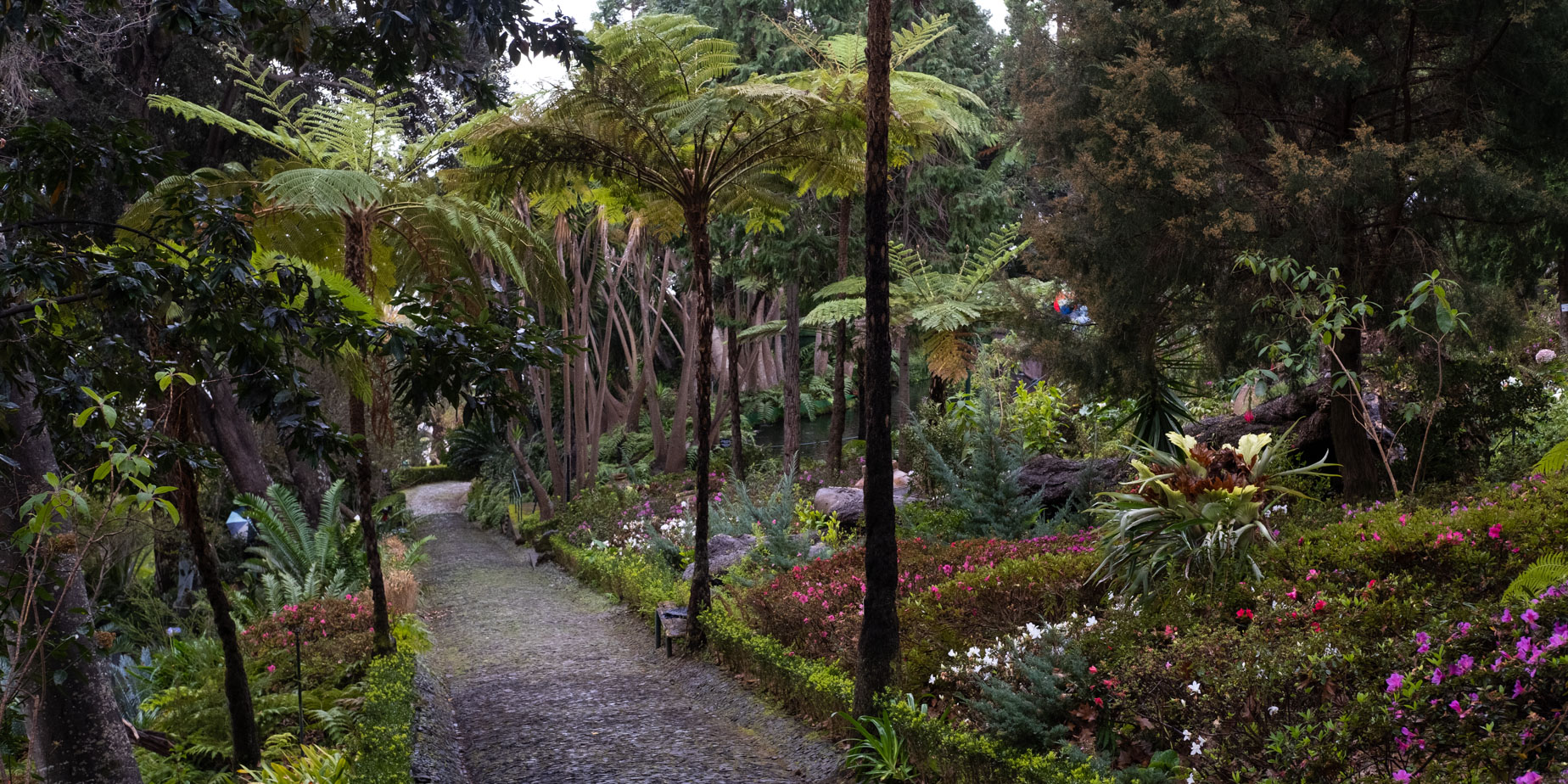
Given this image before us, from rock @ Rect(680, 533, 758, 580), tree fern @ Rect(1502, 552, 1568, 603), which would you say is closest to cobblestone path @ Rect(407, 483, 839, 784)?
rock @ Rect(680, 533, 758, 580)

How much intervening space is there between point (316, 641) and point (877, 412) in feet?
15.9

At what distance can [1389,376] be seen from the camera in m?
7.48

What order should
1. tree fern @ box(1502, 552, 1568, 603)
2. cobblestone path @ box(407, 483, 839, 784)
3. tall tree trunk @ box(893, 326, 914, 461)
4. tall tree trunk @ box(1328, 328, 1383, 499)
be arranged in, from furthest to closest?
tall tree trunk @ box(893, 326, 914, 461) → tall tree trunk @ box(1328, 328, 1383, 499) → cobblestone path @ box(407, 483, 839, 784) → tree fern @ box(1502, 552, 1568, 603)

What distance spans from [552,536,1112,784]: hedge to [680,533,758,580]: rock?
359 mm

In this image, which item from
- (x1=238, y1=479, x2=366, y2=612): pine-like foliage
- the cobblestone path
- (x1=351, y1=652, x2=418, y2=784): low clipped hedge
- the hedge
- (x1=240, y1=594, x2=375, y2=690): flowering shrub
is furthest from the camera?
(x1=238, y1=479, x2=366, y2=612): pine-like foliage

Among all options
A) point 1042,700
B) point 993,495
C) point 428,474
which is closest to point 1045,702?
point 1042,700

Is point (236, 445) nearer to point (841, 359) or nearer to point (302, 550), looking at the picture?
point (302, 550)

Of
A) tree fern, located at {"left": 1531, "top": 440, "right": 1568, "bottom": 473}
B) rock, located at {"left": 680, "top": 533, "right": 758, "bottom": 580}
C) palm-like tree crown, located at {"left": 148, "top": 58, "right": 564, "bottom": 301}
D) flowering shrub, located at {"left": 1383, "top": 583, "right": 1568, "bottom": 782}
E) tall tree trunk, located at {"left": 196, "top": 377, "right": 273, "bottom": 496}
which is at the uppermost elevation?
palm-like tree crown, located at {"left": 148, "top": 58, "right": 564, "bottom": 301}

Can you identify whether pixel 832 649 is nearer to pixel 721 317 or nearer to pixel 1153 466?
pixel 1153 466

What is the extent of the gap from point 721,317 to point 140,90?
873 cm

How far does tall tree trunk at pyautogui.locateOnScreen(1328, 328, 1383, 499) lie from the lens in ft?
23.9

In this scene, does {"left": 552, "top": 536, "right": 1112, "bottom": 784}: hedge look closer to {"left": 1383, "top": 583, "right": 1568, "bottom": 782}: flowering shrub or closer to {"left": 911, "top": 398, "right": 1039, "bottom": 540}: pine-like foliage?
{"left": 1383, "top": 583, "right": 1568, "bottom": 782}: flowering shrub

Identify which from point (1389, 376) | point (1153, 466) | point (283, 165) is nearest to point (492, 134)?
point (283, 165)

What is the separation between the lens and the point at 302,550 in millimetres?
10203
